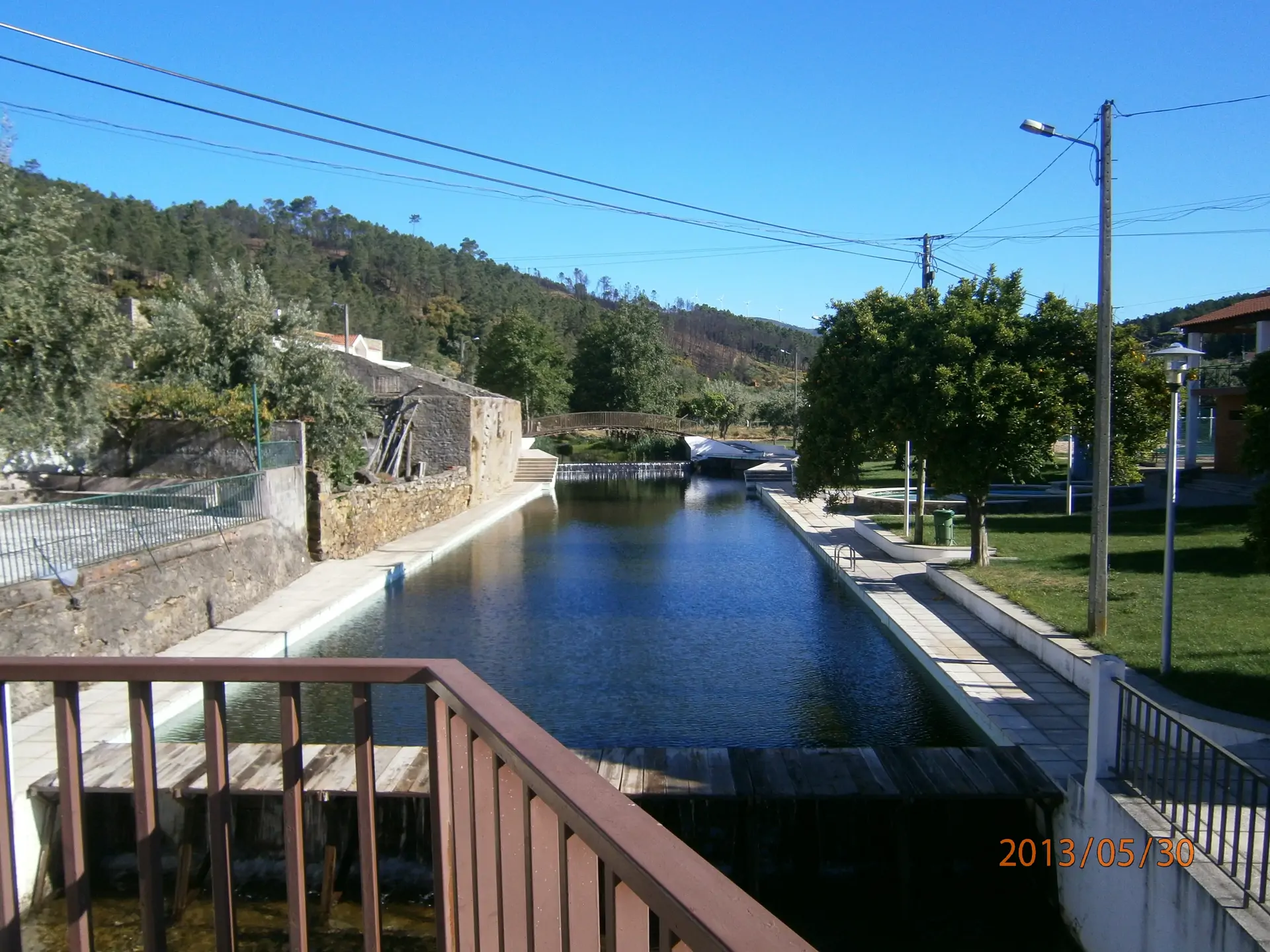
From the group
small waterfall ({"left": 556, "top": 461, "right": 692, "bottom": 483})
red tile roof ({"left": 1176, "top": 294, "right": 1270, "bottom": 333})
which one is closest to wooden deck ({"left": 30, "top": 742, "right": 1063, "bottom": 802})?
red tile roof ({"left": 1176, "top": 294, "right": 1270, "bottom": 333})

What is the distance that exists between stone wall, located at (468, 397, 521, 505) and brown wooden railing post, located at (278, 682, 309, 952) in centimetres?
2627

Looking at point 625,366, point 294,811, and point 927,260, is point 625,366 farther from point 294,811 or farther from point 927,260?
point 294,811

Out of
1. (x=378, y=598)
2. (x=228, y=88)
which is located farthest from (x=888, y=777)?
(x=378, y=598)

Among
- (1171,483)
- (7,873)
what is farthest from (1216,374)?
(7,873)

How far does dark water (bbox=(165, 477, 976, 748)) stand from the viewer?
8.89 meters

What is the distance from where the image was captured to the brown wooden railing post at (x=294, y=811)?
1802mm

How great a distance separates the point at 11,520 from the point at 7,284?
124 inches

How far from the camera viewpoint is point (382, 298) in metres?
72.1

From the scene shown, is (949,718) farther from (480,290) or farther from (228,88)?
(480,290)

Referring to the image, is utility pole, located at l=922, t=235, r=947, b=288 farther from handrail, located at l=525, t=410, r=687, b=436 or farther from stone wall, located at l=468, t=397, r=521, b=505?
handrail, located at l=525, t=410, r=687, b=436

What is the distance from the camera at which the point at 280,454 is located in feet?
53.8

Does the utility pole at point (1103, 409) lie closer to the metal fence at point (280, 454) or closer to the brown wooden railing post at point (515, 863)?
the brown wooden railing post at point (515, 863)

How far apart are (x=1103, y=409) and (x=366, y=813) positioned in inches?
345

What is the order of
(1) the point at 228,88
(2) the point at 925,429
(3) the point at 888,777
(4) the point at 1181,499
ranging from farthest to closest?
(4) the point at 1181,499
(2) the point at 925,429
(1) the point at 228,88
(3) the point at 888,777
